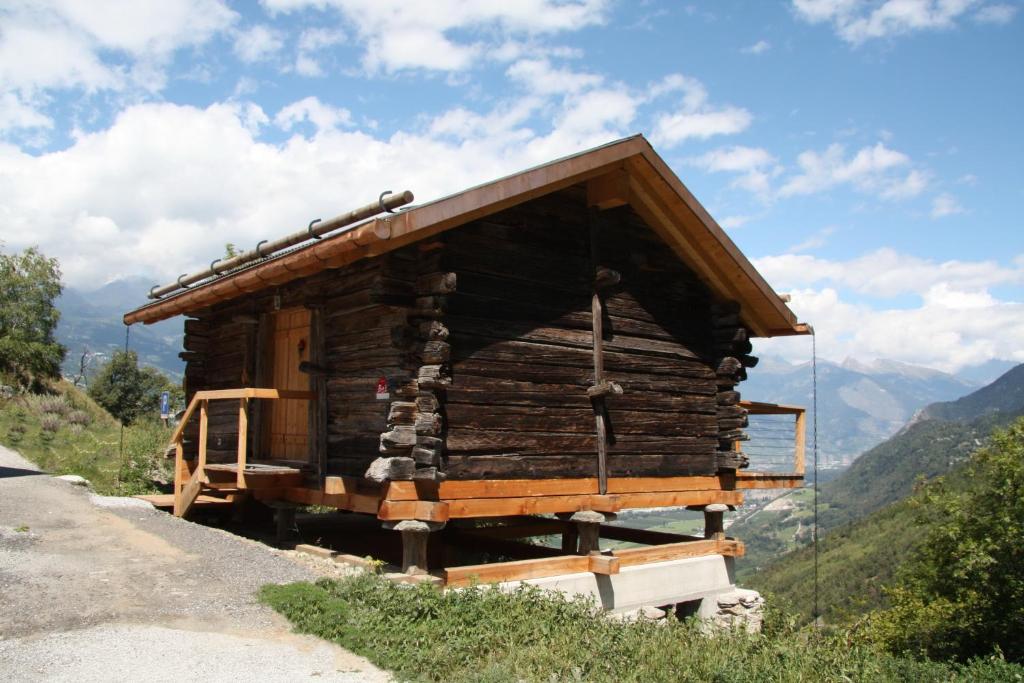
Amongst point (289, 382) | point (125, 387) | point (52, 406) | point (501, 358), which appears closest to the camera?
point (501, 358)

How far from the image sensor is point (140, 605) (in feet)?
25.7

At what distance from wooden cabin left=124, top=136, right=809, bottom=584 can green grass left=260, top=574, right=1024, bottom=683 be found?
1.57 meters

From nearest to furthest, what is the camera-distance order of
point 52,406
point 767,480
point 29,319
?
point 767,480 → point 52,406 → point 29,319

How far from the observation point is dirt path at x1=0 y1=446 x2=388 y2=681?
6469mm

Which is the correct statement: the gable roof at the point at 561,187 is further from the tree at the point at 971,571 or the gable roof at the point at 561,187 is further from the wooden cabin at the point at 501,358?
the tree at the point at 971,571

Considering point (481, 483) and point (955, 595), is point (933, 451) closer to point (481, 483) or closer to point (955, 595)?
point (955, 595)

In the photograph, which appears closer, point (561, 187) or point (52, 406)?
point (561, 187)

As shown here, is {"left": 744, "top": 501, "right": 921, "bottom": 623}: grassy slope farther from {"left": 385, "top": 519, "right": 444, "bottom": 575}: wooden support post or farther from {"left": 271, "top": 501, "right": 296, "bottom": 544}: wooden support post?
{"left": 385, "top": 519, "right": 444, "bottom": 575}: wooden support post

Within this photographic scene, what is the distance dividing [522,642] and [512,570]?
2.78m

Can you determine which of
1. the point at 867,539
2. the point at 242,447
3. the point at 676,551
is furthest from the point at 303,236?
the point at 867,539

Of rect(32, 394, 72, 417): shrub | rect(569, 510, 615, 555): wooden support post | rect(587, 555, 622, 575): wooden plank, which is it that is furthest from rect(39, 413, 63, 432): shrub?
rect(587, 555, 622, 575): wooden plank

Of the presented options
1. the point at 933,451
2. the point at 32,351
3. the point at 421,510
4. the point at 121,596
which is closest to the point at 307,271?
the point at 421,510

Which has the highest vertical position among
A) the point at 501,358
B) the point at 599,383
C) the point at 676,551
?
the point at 501,358

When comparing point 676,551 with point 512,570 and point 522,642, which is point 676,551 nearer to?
point 512,570
